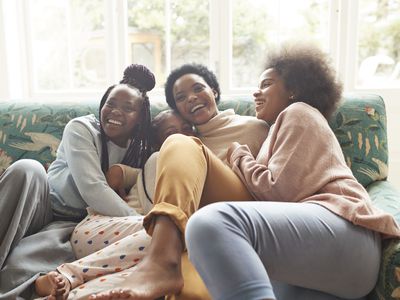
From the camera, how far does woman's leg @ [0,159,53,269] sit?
1294 mm

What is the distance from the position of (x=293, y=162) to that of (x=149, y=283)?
1.50 ft

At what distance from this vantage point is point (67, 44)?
8.82 feet

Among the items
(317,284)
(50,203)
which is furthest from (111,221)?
(317,284)

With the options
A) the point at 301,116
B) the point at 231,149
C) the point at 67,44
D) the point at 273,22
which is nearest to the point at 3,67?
the point at 67,44

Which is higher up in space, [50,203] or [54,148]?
[54,148]

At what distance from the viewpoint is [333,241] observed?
38.7 inches

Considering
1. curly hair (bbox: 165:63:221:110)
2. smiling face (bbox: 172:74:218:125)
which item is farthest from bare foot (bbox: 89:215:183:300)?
curly hair (bbox: 165:63:221:110)

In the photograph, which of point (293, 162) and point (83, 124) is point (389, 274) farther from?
point (83, 124)

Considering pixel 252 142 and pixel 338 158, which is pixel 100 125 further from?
pixel 338 158

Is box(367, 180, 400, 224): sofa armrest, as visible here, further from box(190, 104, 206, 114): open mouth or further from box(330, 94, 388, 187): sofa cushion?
box(190, 104, 206, 114): open mouth

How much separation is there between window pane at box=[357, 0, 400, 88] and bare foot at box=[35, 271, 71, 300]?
2004mm

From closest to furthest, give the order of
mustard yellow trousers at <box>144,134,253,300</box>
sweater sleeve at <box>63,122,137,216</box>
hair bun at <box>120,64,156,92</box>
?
mustard yellow trousers at <box>144,134,253,300</box> < sweater sleeve at <box>63,122,137,216</box> < hair bun at <box>120,64,156,92</box>

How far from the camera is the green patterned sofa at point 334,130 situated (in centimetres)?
159

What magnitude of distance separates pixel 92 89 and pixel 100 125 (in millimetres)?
1126
